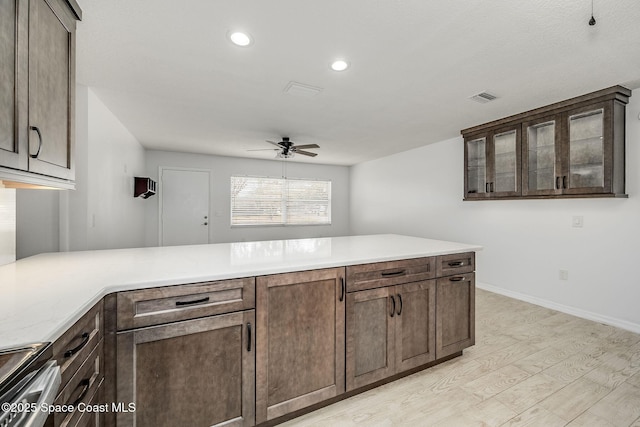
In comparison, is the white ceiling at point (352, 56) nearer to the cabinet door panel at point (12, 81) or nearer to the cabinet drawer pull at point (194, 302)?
the cabinet door panel at point (12, 81)

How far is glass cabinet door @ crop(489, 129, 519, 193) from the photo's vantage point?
3.50 metres

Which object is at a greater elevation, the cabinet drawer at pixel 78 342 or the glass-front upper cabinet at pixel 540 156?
the glass-front upper cabinet at pixel 540 156

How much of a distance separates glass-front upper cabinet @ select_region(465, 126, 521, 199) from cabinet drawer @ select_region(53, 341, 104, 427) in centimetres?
411

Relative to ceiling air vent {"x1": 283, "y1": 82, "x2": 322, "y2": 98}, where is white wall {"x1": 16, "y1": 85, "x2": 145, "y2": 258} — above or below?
below

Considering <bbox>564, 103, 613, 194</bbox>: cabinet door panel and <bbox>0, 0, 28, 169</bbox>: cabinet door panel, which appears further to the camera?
<bbox>564, 103, 613, 194</bbox>: cabinet door panel

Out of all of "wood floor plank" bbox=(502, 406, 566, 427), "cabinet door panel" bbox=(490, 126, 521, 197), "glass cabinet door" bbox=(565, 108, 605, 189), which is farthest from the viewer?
"cabinet door panel" bbox=(490, 126, 521, 197)

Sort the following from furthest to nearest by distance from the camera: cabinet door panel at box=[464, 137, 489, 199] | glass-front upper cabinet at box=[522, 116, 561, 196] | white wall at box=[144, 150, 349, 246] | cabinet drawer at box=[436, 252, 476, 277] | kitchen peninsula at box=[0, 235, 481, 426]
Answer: white wall at box=[144, 150, 349, 246] < cabinet door panel at box=[464, 137, 489, 199] < glass-front upper cabinet at box=[522, 116, 561, 196] < cabinet drawer at box=[436, 252, 476, 277] < kitchen peninsula at box=[0, 235, 481, 426]

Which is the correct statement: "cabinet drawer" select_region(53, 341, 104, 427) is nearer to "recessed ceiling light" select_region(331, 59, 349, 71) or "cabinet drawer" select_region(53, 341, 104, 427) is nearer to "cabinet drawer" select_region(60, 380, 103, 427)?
"cabinet drawer" select_region(60, 380, 103, 427)

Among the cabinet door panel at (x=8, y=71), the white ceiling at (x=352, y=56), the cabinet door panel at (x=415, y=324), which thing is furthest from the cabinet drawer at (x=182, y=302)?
the white ceiling at (x=352, y=56)

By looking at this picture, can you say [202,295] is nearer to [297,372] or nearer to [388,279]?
[297,372]

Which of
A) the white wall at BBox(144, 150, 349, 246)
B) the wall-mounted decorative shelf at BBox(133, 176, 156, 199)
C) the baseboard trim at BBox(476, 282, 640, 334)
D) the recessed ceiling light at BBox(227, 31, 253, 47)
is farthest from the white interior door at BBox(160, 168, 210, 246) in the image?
the baseboard trim at BBox(476, 282, 640, 334)

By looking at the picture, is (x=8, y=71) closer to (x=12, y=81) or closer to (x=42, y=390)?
(x=12, y=81)

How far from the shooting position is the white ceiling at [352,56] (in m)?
1.69

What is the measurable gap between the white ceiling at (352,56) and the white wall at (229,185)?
7.27 ft
